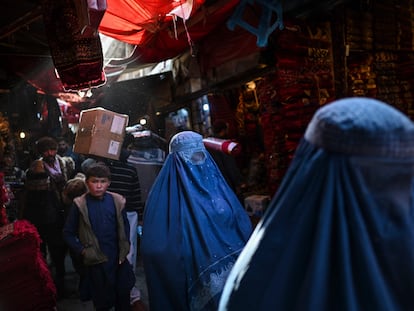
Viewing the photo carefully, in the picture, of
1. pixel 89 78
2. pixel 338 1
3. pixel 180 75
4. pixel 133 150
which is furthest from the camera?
pixel 180 75

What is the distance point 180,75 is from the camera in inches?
363

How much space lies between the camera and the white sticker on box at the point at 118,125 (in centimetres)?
548

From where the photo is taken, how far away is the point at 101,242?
4.32 meters

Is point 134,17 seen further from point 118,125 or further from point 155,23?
point 118,125

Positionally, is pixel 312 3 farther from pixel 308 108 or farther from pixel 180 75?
pixel 180 75

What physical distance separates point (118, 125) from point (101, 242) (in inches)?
72.5

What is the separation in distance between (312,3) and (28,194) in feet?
15.9

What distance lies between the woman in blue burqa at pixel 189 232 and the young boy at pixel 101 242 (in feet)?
3.68

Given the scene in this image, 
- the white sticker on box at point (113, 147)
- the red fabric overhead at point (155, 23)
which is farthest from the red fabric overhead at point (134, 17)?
the white sticker on box at point (113, 147)

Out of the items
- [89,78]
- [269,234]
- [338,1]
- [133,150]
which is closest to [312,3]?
[338,1]

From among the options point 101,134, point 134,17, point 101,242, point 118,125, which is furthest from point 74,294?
point 134,17

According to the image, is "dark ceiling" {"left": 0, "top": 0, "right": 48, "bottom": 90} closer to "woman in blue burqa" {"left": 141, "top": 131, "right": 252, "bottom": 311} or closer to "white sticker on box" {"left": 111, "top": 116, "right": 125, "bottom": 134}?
"white sticker on box" {"left": 111, "top": 116, "right": 125, "bottom": 134}

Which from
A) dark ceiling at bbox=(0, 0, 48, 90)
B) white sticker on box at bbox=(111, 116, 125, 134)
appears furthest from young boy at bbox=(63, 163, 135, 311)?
dark ceiling at bbox=(0, 0, 48, 90)

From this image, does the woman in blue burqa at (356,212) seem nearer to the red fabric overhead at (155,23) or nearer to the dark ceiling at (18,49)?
the red fabric overhead at (155,23)
